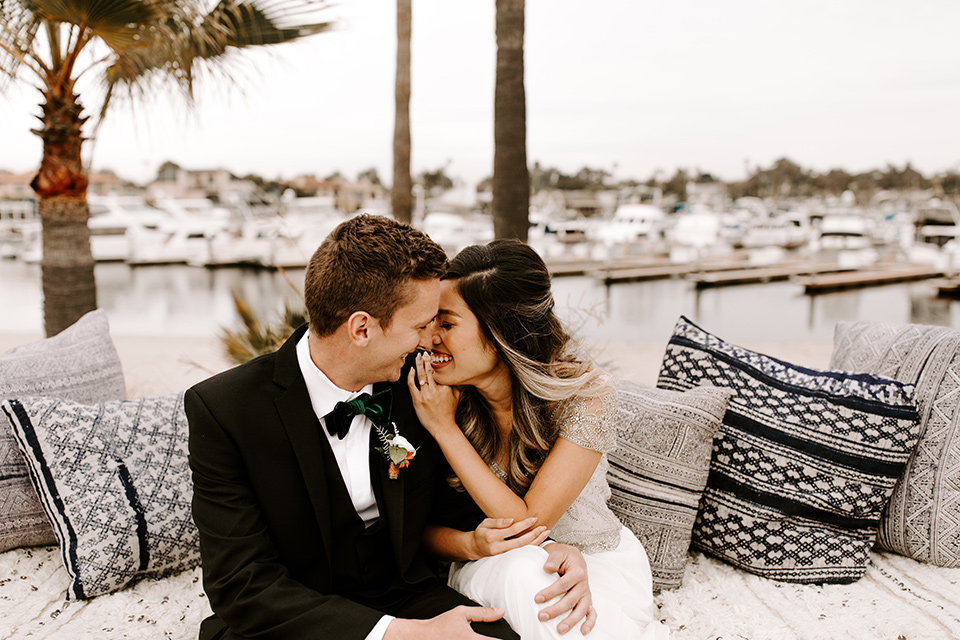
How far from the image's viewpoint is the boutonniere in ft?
5.75

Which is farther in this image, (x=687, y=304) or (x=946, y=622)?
(x=687, y=304)

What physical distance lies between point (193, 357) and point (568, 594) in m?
6.17

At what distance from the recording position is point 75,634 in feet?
6.53

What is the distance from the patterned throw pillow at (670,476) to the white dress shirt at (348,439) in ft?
3.55

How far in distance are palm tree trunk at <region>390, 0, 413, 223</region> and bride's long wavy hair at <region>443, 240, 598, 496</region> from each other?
6.52m

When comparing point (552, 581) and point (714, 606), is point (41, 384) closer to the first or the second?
point (552, 581)

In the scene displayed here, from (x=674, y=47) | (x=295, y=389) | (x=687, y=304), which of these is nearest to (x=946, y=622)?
(x=295, y=389)

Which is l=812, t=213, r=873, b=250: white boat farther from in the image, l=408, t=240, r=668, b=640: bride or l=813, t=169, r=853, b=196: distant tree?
l=813, t=169, r=853, b=196: distant tree

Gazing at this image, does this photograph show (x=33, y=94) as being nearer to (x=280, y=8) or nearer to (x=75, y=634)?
(x=280, y=8)

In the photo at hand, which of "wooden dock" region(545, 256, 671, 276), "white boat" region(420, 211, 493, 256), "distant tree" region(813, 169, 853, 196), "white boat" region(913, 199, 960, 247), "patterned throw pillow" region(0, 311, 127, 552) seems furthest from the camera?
"distant tree" region(813, 169, 853, 196)

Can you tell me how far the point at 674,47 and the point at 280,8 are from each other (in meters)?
13.0

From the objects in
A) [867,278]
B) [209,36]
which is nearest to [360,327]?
[209,36]

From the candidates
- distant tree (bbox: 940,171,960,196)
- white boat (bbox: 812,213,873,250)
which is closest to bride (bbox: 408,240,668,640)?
white boat (bbox: 812,213,873,250)

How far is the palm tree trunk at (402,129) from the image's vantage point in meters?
8.30
